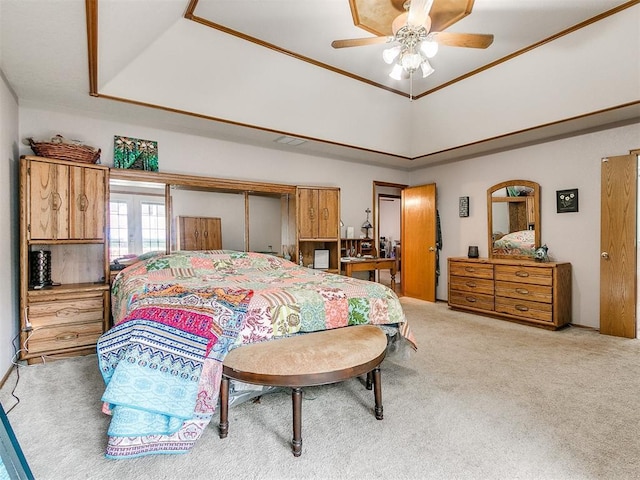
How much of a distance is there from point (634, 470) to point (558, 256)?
3.31 metres

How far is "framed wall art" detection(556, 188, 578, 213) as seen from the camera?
13.4 ft

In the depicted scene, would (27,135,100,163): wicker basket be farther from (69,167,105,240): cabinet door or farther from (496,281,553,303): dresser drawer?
(496,281,553,303): dresser drawer

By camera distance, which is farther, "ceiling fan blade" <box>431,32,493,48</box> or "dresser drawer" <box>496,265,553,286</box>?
"dresser drawer" <box>496,265,553,286</box>

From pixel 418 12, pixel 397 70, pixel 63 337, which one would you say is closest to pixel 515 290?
pixel 397 70

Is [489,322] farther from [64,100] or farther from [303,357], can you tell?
[64,100]

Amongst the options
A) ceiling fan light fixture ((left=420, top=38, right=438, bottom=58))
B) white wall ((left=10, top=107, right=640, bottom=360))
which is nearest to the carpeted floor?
white wall ((left=10, top=107, right=640, bottom=360))

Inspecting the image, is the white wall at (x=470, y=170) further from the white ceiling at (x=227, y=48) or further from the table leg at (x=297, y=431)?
the table leg at (x=297, y=431)

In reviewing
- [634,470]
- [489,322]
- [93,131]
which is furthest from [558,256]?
[93,131]

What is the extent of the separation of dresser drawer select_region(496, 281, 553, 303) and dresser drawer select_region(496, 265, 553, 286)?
54 millimetres

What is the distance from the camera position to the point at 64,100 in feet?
10.2

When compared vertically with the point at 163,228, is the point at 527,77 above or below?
above

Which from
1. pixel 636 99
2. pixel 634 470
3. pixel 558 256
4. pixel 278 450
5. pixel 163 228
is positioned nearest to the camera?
pixel 634 470

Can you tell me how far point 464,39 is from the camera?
247 cm

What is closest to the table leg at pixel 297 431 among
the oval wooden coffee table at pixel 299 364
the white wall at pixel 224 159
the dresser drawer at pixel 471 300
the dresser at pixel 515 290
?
the oval wooden coffee table at pixel 299 364
